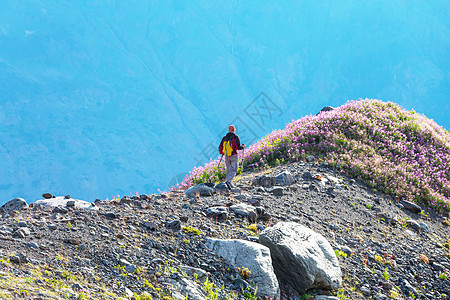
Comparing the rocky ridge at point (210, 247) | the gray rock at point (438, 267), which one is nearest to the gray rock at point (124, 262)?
the rocky ridge at point (210, 247)

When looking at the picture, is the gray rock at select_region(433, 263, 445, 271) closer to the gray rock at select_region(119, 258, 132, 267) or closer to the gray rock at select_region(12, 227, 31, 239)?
the gray rock at select_region(119, 258, 132, 267)

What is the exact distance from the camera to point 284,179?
50.8 ft

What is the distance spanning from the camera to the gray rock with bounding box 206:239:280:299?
23.8 feet

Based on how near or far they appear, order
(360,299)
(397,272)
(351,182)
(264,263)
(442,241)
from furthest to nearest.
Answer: (351,182)
(442,241)
(397,272)
(360,299)
(264,263)

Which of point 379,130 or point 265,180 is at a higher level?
point 379,130

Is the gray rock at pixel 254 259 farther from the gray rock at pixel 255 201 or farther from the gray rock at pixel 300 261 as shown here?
the gray rock at pixel 255 201

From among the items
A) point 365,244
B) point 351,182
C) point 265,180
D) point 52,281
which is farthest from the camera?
point 351,182

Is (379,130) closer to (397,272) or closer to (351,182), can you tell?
(351,182)

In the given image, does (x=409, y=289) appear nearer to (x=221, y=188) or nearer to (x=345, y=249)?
(x=345, y=249)

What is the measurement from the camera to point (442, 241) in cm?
1406

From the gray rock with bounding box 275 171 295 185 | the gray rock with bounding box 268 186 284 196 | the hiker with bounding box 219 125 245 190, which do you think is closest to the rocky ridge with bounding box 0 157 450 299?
the gray rock with bounding box 268 186 284 196

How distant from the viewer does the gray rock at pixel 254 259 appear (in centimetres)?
725

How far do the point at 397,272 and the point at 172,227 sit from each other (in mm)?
6730

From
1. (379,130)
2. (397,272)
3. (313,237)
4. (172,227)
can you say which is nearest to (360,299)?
(313,237)
